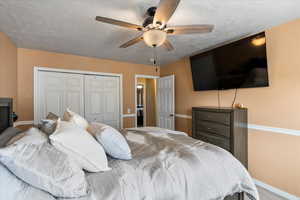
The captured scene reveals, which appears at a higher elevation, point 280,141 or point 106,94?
point 106,94

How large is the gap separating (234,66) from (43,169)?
277 cm

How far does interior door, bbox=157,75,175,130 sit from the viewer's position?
155 inches

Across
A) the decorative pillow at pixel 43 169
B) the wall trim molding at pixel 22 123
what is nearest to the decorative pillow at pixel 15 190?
the decorative pillow at pixel 43 169

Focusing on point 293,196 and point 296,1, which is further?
point 293,196

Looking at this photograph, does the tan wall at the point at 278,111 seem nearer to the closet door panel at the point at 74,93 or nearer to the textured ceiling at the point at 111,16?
the textured ceiling at the point at 111,16

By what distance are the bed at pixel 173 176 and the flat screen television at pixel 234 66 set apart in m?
1.52

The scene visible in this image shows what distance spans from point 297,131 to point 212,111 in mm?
1098

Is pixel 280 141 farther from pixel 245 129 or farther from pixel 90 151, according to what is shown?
pixel 90 151

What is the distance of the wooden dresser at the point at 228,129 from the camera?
92.4 inches

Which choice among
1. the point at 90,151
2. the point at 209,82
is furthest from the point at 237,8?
the point at 90,151

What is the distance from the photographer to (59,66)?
10.7 feet

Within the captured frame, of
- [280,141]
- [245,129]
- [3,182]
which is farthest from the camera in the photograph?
[245,129]

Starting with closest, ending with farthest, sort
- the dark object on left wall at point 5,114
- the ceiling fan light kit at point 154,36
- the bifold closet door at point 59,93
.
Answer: the ceiling fan light kit at point 154,36
the dark object on left wall at point 5,114
the bifold closet door at point 59,93

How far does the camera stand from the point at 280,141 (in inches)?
83.1
